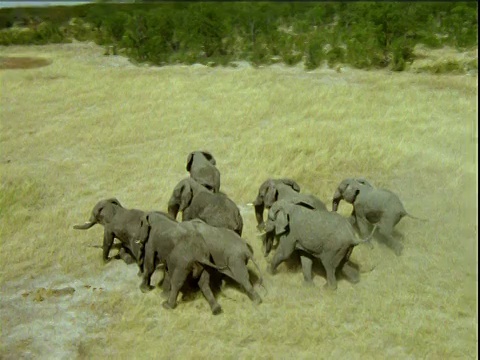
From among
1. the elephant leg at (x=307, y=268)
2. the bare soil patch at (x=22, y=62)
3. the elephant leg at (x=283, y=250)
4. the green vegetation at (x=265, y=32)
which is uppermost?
the elephant leg at (x=283, y=250)

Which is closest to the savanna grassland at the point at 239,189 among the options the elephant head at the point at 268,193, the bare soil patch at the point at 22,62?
the elephant head at the point at 268,193

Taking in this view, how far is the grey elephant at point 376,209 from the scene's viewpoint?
10211 mm

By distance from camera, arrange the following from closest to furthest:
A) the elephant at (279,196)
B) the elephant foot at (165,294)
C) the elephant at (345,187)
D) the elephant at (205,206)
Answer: the elephant foot at (165,294), the elephant at (205,206), the elephant at (279,196), the elephant at (345,187)

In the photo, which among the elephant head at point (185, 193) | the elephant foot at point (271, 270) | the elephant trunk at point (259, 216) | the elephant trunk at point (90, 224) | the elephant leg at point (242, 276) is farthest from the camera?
the elephant trunk at point (259, 216)

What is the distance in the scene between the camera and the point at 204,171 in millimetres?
11656

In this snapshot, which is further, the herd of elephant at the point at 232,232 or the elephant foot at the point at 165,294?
the elephant foot at the point at 165,294

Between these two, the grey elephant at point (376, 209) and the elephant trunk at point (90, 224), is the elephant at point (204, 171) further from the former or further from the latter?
the grey elephant at point (376, 209)

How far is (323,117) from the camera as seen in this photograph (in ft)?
62.4

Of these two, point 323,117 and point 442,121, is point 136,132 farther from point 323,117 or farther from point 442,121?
point 442,121

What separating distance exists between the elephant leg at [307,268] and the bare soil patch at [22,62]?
23.9 metres

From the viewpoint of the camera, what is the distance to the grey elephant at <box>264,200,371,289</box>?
9.07 metres

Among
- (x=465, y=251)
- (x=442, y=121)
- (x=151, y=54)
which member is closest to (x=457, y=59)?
(x=442, y=121)

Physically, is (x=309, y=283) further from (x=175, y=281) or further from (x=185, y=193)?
(x=185, y=193)

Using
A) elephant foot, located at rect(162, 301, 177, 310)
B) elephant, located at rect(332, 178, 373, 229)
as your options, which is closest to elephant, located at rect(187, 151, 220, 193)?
elephant, located at rect(332, 178, 373, 229)
